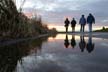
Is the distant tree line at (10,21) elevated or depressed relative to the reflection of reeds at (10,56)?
elevated

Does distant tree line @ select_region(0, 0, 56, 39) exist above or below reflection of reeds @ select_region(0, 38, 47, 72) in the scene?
above

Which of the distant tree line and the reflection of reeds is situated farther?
the distant tree line

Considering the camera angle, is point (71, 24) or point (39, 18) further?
point (71, 24)

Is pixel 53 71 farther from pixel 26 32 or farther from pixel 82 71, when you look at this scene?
pixel 26 32

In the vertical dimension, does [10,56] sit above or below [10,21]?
below

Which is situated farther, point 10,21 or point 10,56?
point 10,21

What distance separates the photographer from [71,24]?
50656 millimetres

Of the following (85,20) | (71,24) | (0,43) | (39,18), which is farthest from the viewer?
(71,24)

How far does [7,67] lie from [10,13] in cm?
1098

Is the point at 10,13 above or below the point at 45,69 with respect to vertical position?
above

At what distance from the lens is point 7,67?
9.05 metres

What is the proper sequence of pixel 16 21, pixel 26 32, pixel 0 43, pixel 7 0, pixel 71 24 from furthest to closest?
1. pixel 71 24
2. pixel 26 32
3. pixel 16 21
4. pixel 7 0
5. pixel 0 43

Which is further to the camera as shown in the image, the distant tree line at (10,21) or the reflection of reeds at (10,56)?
the distant tree line at (10,21)

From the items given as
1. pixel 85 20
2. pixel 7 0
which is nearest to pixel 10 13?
pixel 7 0
